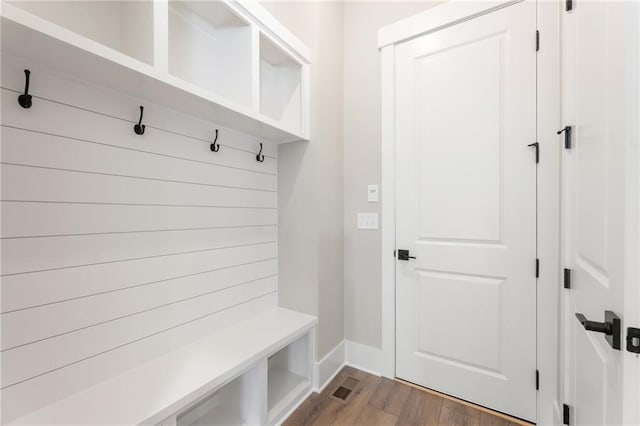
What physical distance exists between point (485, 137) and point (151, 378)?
2.16m

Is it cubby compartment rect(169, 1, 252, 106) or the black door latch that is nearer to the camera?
cubby compartment rect(169, 1, 252, 106)

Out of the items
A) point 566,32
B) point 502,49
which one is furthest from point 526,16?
point 566,32

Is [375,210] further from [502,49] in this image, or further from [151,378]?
[151,378]

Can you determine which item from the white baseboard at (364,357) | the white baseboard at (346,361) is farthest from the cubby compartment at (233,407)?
the white baseboard at (364,357)

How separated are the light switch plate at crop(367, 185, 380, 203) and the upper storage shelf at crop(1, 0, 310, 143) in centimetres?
64

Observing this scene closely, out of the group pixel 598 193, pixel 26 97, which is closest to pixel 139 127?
pixel 26 97

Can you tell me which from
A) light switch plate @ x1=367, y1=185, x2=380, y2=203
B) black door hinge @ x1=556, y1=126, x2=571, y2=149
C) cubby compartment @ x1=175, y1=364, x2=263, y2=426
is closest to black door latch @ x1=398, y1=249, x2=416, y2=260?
light switch plate @ x1=367, y1=185, x2=380, y2=203

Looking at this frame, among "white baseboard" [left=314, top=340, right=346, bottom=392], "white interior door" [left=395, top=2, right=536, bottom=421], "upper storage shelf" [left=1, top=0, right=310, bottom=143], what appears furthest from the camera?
"white baseboard" [left=314, top=340, right=346, bottom=392]

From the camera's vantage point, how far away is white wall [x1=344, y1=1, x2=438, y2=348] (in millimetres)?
1984

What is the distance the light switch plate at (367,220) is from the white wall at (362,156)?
40 millimetres

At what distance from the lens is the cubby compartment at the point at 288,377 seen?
5.19 feet

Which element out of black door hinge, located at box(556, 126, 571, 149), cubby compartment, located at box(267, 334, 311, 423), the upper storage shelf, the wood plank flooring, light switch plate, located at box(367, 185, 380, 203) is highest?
the upper storage shelf

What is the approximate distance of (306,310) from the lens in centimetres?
188

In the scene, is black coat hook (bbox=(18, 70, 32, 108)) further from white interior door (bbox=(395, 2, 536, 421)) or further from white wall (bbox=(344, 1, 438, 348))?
white interior door (bbox=(395, 2, 536, 421))
